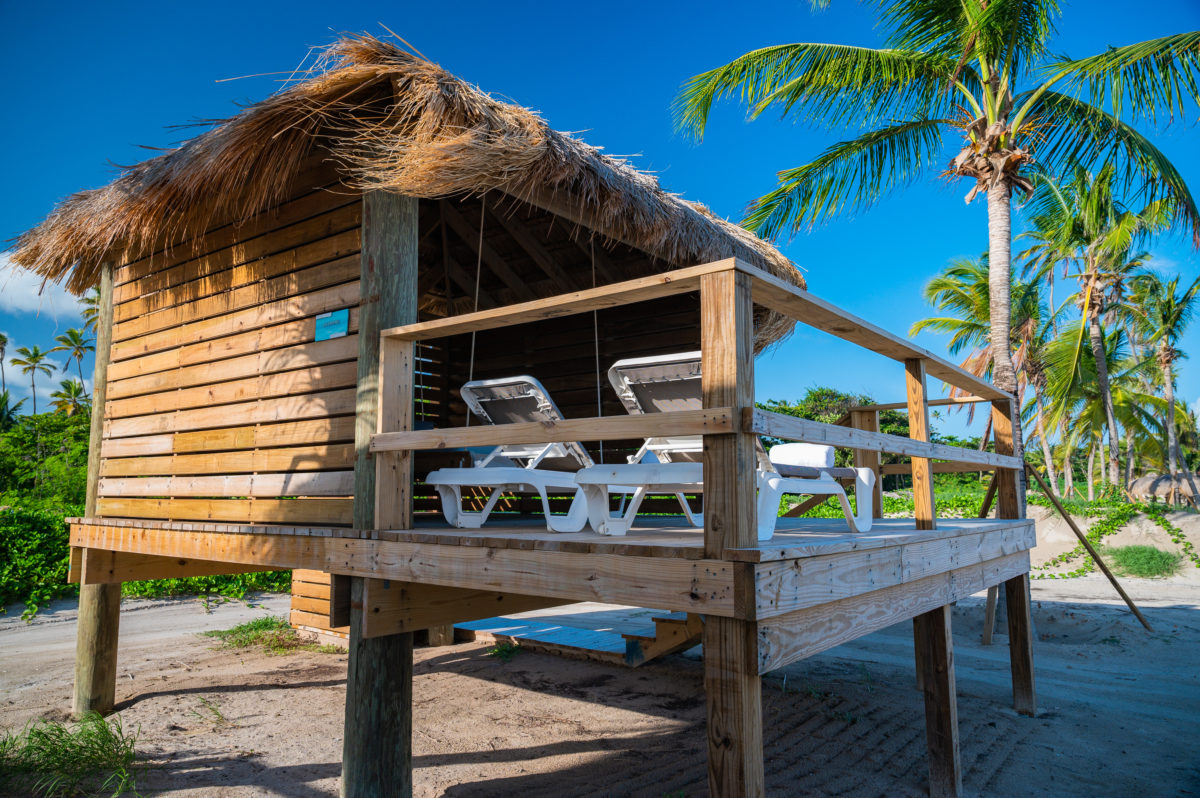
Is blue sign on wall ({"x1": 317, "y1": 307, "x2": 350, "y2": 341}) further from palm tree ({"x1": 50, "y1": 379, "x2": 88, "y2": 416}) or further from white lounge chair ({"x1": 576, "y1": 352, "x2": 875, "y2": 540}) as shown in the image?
palm tree ({"x1": 50, "y1": 379, "x2": 88, "y2": 416})

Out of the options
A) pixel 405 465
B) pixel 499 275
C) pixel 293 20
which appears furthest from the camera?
pixel 293 20

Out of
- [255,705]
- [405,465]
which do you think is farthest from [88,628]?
[405,465]

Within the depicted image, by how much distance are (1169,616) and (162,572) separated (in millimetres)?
10608

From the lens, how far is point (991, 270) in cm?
827

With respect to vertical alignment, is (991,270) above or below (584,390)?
above

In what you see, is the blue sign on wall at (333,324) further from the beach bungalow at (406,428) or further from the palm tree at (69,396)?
the palm tree at (69,396)

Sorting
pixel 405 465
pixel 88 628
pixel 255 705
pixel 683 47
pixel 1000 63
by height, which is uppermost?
pixel 683 47

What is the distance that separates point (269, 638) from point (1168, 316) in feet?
73.9

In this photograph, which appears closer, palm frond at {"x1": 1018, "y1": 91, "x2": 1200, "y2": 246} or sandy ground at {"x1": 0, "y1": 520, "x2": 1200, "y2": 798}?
sandy ground at {"x1": 0, "y1": 520, "x2": 1200, "y2": 798}

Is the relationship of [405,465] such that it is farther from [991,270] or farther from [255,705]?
[991,270]

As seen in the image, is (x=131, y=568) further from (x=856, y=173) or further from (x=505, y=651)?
(x=856, y=173)

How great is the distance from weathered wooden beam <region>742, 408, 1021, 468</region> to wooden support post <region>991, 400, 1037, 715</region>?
5.70 feet

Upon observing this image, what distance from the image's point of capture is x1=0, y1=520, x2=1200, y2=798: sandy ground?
394cm

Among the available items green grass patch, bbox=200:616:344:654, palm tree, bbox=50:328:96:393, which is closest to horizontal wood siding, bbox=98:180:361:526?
green grass patch, bbox=200:616:344:654
